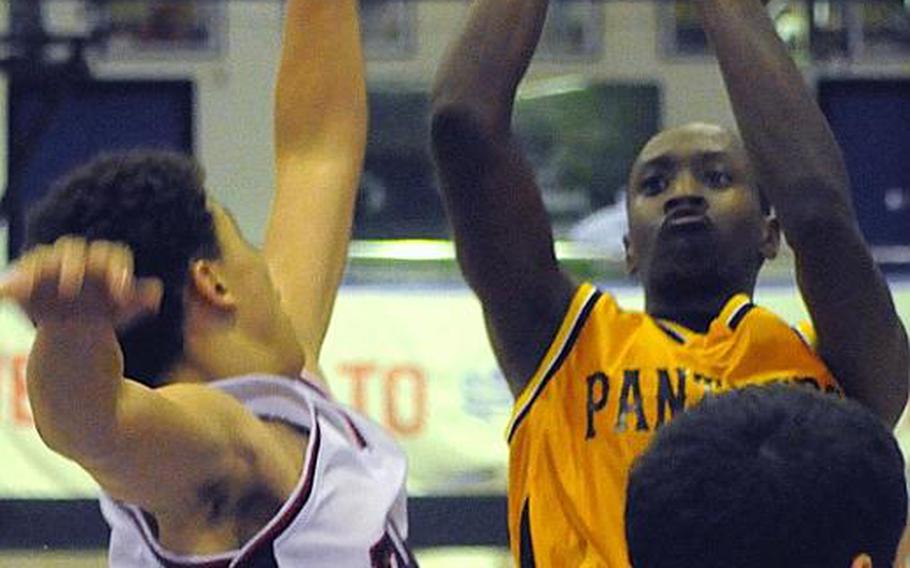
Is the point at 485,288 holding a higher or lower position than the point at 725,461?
lower

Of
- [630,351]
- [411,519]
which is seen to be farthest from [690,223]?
[411,519]

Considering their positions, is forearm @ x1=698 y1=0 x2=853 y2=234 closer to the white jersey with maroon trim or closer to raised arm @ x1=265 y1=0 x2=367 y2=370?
raised arm @ x1=265 y1=0 x2=367 y2=370

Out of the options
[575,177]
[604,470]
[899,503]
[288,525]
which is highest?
[899,503]

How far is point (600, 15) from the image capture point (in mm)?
9992

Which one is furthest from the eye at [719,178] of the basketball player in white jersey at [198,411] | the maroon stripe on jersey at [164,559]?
the maroon stripe on jersey at [164,559]

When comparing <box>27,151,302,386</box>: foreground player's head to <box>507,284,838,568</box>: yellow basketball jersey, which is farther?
<box>507,284,838,568</box>: yellow basketball jersey

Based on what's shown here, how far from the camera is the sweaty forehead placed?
296cm

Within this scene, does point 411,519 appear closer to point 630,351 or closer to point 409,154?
point 630,351

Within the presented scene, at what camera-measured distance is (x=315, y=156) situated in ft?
8.83

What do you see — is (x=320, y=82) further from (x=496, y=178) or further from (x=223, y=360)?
(x=223, y=360)

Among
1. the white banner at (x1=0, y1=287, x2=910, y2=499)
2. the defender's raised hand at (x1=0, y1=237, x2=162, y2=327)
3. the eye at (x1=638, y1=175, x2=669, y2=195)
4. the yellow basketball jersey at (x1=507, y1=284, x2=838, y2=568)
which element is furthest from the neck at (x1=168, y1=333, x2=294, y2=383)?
the white banner at (x1=0, y1=287, x2=910, y2=499)

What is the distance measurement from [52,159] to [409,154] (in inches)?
61.9

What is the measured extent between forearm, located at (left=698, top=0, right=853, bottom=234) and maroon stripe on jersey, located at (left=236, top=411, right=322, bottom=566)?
795 millimetres

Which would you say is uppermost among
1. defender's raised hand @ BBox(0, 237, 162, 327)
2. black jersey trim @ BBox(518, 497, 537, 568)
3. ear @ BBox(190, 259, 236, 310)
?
defender's raised hand @ BBox(0, 237, 162, 327)
